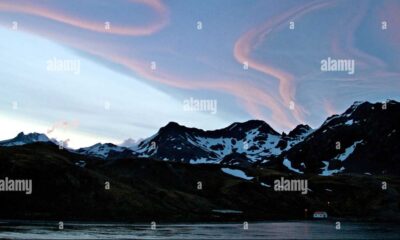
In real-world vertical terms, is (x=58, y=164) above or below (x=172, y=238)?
above

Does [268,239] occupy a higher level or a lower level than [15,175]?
lower

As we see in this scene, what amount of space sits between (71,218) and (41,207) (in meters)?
19.7

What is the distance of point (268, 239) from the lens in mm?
89812

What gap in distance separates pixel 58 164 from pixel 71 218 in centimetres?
4562

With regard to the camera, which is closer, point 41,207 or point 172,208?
point 41,207

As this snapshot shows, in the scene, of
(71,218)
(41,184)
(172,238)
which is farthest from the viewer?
(41,184)

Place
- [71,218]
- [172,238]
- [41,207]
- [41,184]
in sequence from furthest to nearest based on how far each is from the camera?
1. [41,184]
2. [41,207]
3. [71,218]
4. [172,238]

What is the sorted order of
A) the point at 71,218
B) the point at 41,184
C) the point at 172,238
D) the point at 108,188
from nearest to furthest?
the point at 172,238, the point at 71,218, the point at 41,184, the point at 108,188

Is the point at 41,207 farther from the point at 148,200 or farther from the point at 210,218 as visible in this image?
the point at 210,218

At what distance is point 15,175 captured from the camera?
593ft

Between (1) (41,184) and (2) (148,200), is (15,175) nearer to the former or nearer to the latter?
(1) (41,184)

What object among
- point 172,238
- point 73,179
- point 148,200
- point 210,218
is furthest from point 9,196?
point 172,238

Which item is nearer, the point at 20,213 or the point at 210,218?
the point at 20,213

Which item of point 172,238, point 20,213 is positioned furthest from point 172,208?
point 172,238
